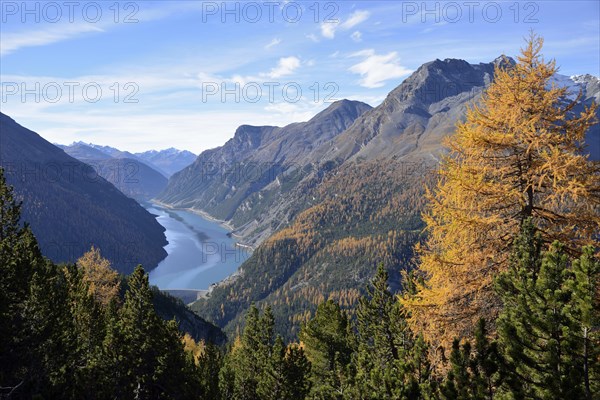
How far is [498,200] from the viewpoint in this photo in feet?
50.7

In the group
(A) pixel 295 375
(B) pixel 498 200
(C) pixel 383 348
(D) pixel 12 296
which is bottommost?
(A) pixel 295 375

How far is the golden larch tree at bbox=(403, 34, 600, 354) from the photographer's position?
14.9m

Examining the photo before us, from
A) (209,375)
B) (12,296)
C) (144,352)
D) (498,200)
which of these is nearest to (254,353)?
(209,375)

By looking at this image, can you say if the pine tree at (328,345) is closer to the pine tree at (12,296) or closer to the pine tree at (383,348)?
the pine tree at (383,348)

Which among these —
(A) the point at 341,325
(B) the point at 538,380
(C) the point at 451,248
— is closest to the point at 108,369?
(A) the point at 341,325

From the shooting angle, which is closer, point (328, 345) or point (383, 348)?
point (383, 348)

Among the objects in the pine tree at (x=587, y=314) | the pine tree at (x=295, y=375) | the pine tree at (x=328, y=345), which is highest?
the pine tree at (x=587, y=314)

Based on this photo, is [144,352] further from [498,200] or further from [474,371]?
[498,200]

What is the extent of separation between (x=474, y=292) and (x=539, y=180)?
4845 millimetres

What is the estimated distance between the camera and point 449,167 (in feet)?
53.9

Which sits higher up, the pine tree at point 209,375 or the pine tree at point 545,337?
the pine tree at point 545,337

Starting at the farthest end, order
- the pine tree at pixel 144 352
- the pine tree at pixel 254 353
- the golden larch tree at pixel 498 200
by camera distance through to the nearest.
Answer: the pine tree at pixel 254 353 < the pine tree at pixel 144 352 < the golden larch tree at pixel 498 200

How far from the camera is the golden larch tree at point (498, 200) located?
14891 mm

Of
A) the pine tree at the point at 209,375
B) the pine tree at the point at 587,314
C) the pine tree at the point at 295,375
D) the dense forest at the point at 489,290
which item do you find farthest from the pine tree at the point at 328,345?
the pine tree at the point at 587,314
